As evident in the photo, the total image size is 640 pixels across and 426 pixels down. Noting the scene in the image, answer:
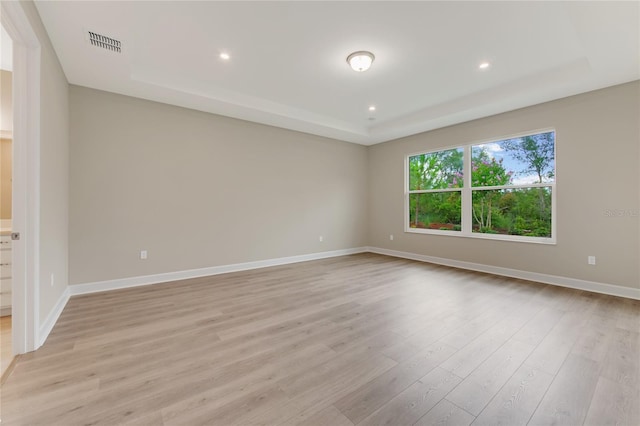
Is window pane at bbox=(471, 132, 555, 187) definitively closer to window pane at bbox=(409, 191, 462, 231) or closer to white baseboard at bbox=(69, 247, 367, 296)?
window pane at bbox=(409, 191, 462, 231)

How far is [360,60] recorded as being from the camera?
3.03m

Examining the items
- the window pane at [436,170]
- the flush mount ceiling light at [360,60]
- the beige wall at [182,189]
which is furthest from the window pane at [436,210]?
the flush mount ceiling light at [360,60]

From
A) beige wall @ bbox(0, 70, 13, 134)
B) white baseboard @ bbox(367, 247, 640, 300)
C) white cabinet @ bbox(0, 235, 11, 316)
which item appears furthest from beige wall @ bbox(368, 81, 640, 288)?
beige wall @ bbox(0, 70, 13, 134)

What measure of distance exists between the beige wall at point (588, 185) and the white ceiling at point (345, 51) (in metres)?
0.29

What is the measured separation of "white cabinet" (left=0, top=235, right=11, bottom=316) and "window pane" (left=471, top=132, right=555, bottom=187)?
21.5 feet

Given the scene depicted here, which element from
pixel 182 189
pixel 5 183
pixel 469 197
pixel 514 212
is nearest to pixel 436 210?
pixel 469 197

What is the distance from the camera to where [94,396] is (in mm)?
1580

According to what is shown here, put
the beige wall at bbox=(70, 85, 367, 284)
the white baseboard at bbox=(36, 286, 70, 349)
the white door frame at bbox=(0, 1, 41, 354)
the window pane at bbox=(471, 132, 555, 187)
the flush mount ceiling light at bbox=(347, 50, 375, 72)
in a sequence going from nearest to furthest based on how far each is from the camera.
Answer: the white door frame at bbox=(0, 1, 41, 354)
the white baseboard at bbox=(36, 286, 70, 349)
the flush mount ceiling light at bbox=(347, 50, 375, 72)
the beige wall at bbox=(70, 85, 367, 284)
the window pane at bbox=(471, 132, 555, 187)

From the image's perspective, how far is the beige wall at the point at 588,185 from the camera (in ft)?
11.1

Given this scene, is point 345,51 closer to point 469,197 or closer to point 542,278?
point 469,197

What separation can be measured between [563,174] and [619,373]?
3.02 metres

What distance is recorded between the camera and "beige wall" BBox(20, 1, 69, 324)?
2.24 metres

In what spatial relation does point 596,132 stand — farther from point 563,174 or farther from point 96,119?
point 96,119

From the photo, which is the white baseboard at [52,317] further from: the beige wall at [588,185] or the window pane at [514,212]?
the window pane at [514,212]
